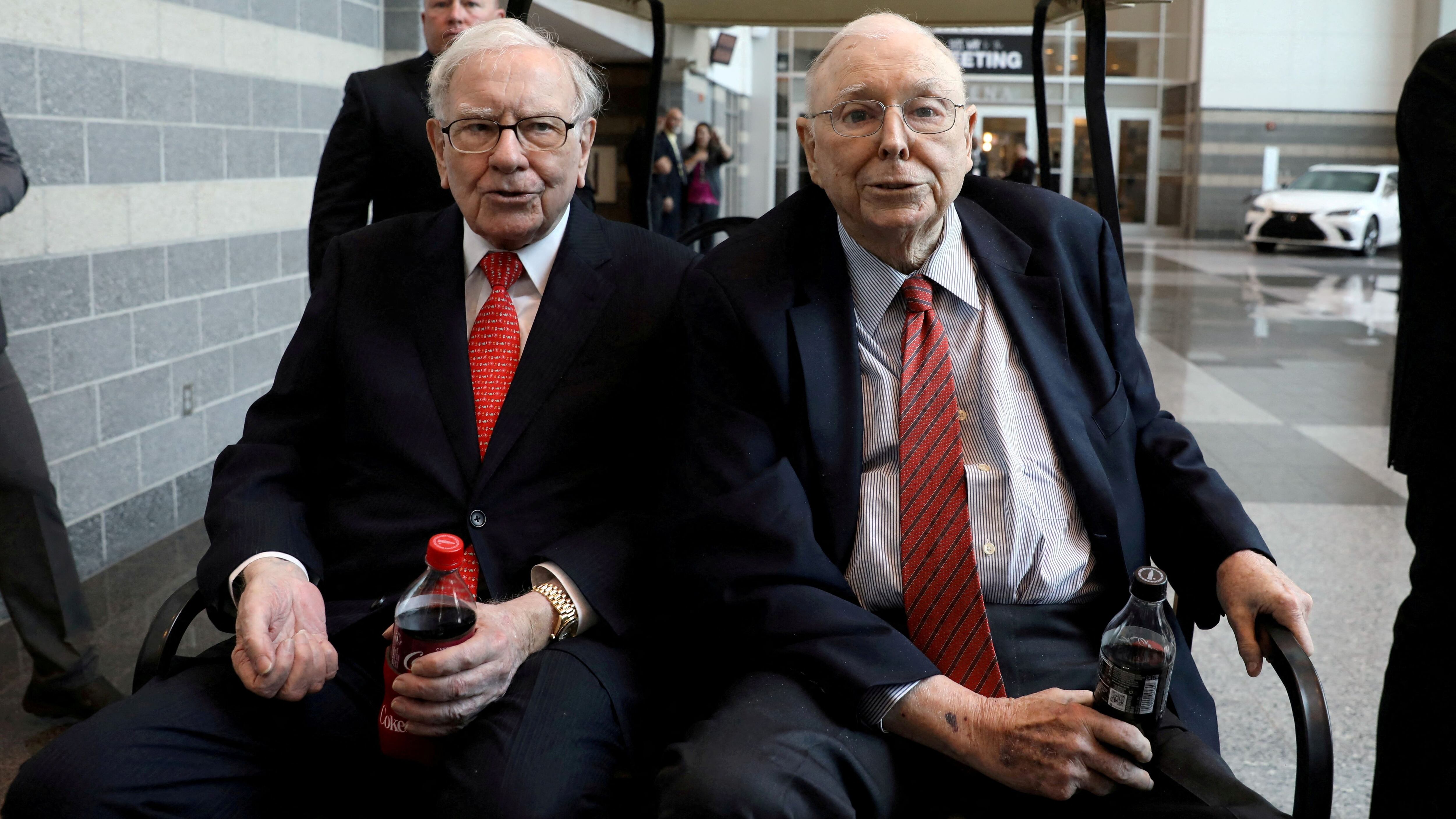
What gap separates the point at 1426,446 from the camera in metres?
1.88

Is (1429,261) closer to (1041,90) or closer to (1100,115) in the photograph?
(1100,115)

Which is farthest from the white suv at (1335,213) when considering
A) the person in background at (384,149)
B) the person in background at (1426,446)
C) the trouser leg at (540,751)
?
the trouser leg at (540,751)

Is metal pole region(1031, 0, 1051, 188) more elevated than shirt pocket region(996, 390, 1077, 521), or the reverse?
metal pole region(1031, 0, 1051, 188)

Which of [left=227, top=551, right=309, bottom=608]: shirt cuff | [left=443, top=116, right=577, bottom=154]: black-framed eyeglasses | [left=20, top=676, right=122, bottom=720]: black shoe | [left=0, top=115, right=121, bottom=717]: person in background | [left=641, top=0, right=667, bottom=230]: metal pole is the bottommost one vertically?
[left=20, top=676, right=122, bottom=720]: black shoe

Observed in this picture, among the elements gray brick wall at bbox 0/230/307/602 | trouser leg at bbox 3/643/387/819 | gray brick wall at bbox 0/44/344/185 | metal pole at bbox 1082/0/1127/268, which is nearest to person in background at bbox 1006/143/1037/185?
gray brick wall at bbox 0/44/344/185

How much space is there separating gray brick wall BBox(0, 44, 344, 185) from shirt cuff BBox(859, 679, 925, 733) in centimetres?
302

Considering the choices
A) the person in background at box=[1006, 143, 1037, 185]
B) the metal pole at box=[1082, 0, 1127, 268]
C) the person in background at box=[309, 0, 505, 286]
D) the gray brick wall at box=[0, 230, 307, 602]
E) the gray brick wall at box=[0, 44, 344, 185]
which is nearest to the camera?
the metal pole at box=[1082, 0, 1127, 268]

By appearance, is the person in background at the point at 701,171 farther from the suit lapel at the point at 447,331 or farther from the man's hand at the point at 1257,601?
the man's hand at the point at 1257,601

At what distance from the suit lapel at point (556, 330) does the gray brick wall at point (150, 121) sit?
218 centimetres

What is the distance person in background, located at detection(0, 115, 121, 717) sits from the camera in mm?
2760

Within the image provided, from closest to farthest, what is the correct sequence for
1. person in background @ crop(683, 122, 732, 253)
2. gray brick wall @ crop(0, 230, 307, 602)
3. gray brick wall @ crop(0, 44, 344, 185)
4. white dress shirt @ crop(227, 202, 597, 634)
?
white dress shirt @ crop(227, 202, 597, 634) < gray brick wall @ crop(0, 44, 344, 185) < gray brick wall @ crop(0, 230, 307, 602) < person in background @ crop(683, 122, 732, 253)

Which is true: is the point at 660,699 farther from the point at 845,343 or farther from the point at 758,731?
the point at 845,343

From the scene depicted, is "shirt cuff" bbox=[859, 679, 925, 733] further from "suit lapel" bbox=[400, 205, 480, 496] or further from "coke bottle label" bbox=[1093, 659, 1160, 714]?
"suit lapel" bbox=[400, 205, 480, 496]

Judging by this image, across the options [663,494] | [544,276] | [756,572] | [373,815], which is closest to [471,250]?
[544,276]
